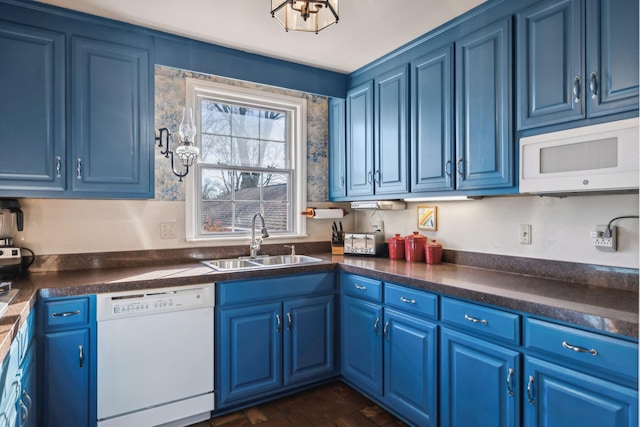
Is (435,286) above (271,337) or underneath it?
above

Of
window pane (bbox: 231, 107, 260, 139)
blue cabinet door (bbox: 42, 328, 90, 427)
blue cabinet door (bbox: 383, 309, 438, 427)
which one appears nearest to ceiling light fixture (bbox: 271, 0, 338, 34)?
window pane (bbox: 231, 107, 260, 139)

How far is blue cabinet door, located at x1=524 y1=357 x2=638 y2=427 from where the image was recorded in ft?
4.19

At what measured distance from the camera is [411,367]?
6.88 ft

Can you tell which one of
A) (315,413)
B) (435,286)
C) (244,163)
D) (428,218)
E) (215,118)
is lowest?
(315,413)

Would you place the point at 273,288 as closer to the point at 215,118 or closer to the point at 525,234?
the point at 215,118

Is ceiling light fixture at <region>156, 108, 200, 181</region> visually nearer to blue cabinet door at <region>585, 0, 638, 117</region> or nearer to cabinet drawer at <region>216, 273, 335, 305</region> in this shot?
cabinet drawer at <region>216, 273, 335, 305</region>

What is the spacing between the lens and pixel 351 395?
8.36 feet

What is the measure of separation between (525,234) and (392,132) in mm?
1094

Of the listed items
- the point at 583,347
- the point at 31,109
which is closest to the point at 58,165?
the point at 31,109

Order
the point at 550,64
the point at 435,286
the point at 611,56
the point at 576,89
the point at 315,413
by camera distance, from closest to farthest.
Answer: the point at 611,56 < the point at 576,89 < the point at 550,64 < the point at 435,286 < the point at 315,413

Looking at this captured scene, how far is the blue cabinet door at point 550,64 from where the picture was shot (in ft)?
5.45

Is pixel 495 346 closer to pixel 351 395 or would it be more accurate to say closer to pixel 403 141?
pixel 351 395

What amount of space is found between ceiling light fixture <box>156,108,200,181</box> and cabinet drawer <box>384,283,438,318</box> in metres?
1.50

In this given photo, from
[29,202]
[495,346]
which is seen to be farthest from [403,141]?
[29,202]
